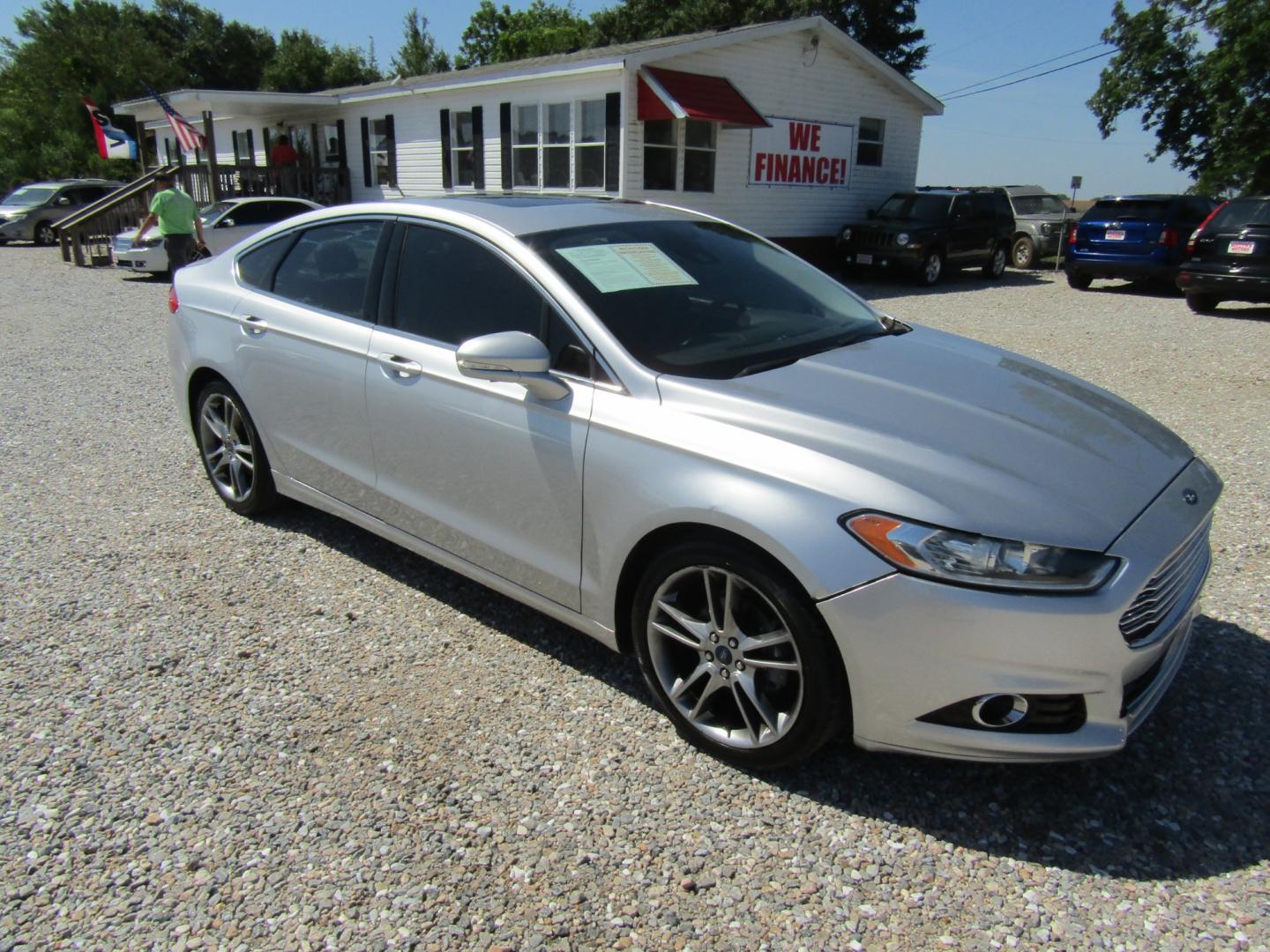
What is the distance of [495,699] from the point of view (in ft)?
10.5

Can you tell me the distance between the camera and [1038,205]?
2148 cm

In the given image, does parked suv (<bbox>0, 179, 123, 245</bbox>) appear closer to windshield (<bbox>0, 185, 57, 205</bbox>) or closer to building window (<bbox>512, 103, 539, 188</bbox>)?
windshield (<bbox>0, 185, 57, 205</bbox>)

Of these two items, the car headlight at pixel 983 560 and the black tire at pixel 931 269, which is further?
the black tire at pixel 931 269

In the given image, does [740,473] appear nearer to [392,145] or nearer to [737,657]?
[737,657]

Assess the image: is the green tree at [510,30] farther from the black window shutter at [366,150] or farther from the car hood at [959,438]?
the car hood at [959,438]

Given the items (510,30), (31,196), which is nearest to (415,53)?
(510,30)

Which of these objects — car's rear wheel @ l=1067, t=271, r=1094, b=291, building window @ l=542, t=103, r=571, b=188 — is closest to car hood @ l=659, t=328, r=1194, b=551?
car's rear wheel @ l=1067, t=271, r=1094, b=291

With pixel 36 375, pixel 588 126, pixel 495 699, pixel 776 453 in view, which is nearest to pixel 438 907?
pixel 495 699

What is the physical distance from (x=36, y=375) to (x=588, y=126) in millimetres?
10774

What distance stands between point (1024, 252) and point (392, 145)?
47.1 feet

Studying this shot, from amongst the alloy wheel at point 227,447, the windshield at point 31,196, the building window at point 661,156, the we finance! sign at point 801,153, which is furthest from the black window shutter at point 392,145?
the alloy wheel at point 227,447

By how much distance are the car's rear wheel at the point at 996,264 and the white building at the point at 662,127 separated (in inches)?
130

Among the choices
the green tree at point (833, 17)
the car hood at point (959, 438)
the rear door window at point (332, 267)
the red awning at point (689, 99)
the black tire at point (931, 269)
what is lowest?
the black tire at point (931, 269)

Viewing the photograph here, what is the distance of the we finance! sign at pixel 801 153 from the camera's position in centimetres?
1775
